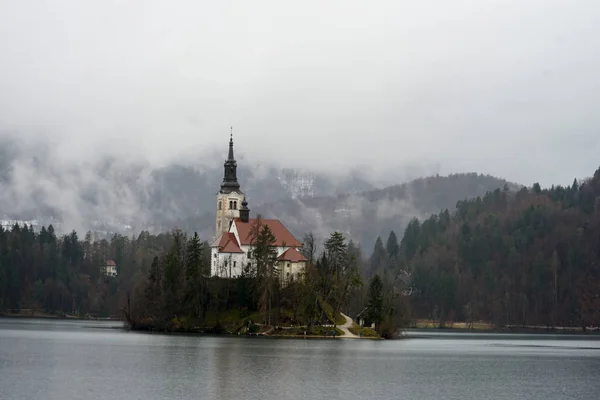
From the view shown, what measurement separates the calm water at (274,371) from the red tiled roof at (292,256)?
31.1 metres

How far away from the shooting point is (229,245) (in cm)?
16025

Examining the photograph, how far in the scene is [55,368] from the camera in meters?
80.0

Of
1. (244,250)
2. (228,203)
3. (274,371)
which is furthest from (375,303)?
(274,371)

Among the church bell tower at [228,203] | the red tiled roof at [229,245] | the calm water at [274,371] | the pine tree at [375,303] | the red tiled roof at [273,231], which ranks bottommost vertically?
the calm water at [274,371]

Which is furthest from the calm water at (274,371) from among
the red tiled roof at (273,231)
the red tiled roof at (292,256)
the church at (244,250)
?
the red tiled roof at (273,231)

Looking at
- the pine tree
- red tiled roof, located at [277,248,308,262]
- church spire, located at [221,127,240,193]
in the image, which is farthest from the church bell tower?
the pine tree

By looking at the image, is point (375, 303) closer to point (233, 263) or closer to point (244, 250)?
point (244, 250)

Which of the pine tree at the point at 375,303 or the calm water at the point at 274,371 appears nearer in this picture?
the calm water at the point at 274,371

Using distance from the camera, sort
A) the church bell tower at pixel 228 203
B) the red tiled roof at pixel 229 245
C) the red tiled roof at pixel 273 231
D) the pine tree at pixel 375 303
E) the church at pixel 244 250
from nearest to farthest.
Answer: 1. the pine tree at pixel 375 303
2. the church at pixel 244 250
3. the red tiled roof at pixel 273 231
4. the red tiled roof at pixel 229 245
5. the church bell tower at pixel 228 203

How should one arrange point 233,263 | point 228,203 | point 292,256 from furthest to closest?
1. point 228,203
2. point 233,263
3. point 292,256

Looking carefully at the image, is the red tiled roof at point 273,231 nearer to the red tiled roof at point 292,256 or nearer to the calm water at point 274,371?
the red tiled roof at point 292,256

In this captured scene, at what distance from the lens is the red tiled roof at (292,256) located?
157375 mm

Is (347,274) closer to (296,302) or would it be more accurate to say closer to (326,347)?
(296,302)

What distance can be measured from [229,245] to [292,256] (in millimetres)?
10889
